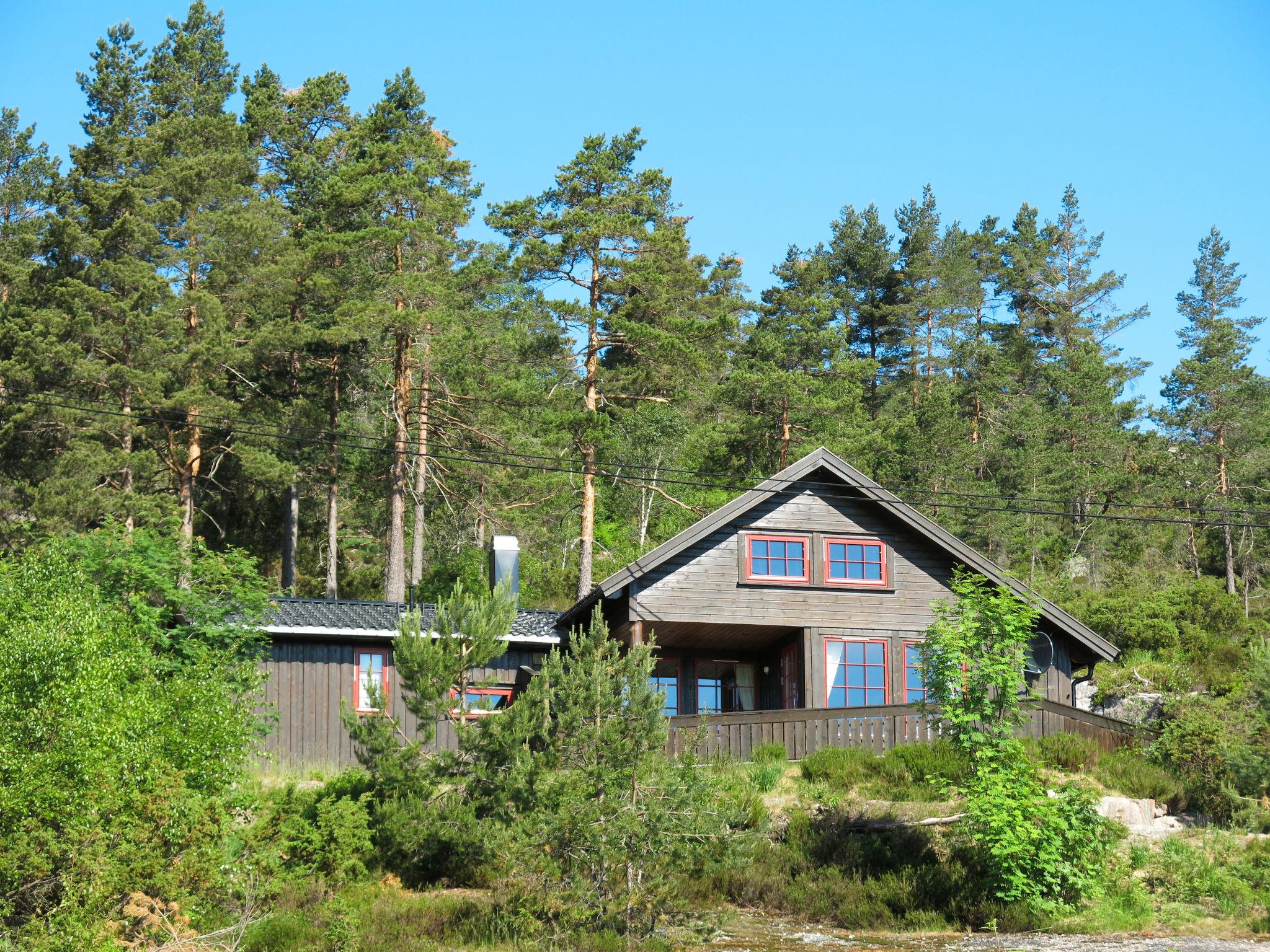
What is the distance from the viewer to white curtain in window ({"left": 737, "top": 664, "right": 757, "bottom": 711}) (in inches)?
1169

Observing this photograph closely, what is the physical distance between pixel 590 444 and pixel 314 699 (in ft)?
42.1

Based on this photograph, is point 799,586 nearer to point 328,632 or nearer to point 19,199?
point 328,632

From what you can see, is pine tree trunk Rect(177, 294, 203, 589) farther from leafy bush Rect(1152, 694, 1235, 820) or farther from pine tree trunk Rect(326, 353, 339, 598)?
leafy bush Rect(1152, 694, 1235, 820)

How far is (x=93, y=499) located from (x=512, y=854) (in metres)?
20.6

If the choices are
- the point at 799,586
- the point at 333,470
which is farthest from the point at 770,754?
the point at 333,470

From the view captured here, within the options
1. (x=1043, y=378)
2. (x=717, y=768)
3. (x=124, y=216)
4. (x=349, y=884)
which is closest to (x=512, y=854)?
(x=349, y=884)

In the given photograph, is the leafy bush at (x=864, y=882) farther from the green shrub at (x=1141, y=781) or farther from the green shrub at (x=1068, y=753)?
the green shrub at (x=1141, y=781)

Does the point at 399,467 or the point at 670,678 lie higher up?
the point at 399,467

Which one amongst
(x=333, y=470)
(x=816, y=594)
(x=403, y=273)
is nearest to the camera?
(x=816, y=594)

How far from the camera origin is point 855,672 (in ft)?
88.1

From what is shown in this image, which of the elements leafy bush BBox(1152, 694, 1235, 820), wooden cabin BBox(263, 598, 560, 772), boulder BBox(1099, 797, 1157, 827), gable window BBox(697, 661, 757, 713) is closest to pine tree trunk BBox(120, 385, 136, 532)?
wooden cabin BBox(263, 598, 560, 772)

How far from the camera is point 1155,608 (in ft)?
126

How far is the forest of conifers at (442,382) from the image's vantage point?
3434 cm

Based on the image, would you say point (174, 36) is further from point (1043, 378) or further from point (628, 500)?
point (1043, 378)
